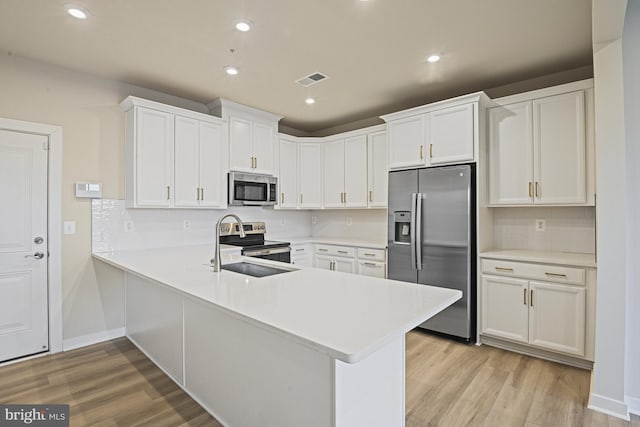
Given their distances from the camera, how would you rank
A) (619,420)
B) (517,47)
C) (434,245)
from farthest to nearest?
(434,245), (517,47), (619,420)

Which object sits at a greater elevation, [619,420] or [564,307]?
[564,307]

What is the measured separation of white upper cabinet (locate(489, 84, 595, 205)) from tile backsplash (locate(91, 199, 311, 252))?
3.13 meters

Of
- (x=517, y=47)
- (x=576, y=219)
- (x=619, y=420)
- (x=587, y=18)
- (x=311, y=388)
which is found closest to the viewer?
(x=311, y=388)

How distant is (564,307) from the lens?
268 centimetres

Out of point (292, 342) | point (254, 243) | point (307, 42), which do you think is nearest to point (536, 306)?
point (292, 342)

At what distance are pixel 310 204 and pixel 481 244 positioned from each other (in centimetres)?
242

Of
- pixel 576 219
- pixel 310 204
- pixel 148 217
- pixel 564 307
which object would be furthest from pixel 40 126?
pixel 576 219

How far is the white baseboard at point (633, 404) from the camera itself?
207 centimetres

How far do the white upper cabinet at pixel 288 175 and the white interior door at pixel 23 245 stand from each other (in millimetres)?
2567

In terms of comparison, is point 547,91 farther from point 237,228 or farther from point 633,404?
point 237,228

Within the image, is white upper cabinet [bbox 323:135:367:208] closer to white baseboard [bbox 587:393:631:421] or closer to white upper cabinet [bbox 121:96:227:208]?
white upper cabinet [bbox 121:96:227:208]

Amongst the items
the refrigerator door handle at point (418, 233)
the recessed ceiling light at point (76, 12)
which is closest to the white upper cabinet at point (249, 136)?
the recessed ceiling light at point (76, 12)

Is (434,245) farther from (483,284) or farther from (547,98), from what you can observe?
(547,98)

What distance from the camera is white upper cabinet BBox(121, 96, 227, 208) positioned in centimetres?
317
